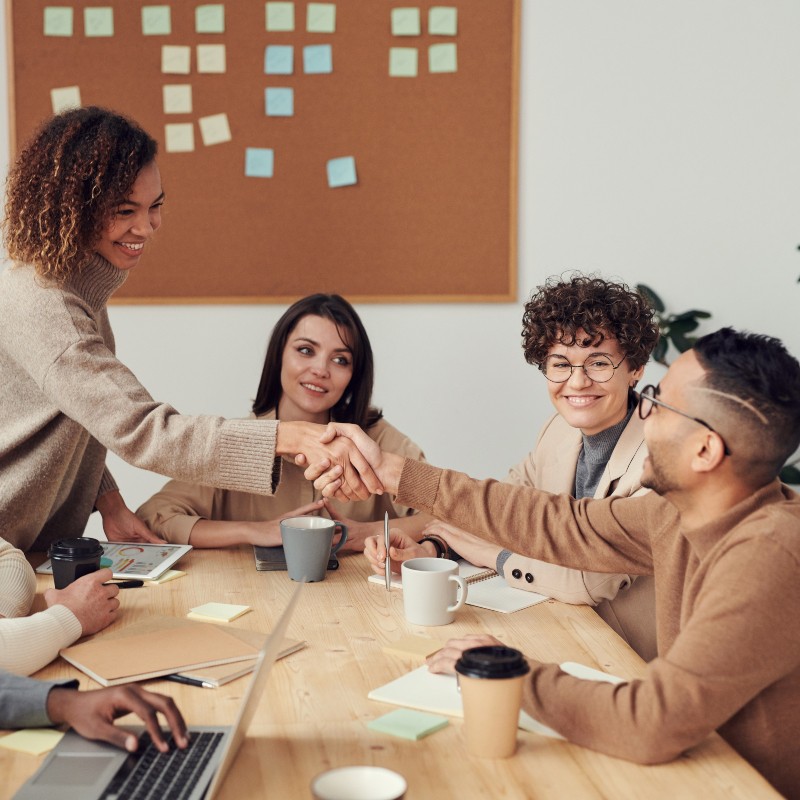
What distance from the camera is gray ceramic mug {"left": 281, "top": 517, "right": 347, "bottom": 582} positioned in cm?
171

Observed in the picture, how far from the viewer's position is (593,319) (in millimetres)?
2084

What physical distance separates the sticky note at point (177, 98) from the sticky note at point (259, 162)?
0.76 ft

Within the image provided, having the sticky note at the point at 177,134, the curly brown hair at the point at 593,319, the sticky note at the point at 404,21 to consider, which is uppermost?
the sticky note at the point at 404,21

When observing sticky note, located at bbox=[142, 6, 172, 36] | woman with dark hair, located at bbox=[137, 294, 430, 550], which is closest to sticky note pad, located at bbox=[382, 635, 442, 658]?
woman with dark hair, located at bbox=[137, 294, 430, 550]

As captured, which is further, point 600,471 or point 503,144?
point 503,144

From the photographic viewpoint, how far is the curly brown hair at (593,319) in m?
2.09

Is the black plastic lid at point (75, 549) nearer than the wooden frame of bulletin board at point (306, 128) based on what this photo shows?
Yes

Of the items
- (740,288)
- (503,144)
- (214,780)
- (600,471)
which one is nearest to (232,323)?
(503,144)

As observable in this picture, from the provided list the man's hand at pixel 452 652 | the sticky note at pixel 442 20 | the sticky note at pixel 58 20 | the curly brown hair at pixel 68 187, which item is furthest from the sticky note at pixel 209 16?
the man's hand at pixel 452 652

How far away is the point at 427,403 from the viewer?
3.16 metres

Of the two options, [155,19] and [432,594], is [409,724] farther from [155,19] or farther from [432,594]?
[155,19]

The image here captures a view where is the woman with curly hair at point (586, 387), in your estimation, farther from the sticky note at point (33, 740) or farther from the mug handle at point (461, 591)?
the sticky note at point (33, 740)

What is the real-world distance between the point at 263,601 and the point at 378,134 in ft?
6.13

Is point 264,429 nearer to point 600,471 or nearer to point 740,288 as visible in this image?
point 600,471
